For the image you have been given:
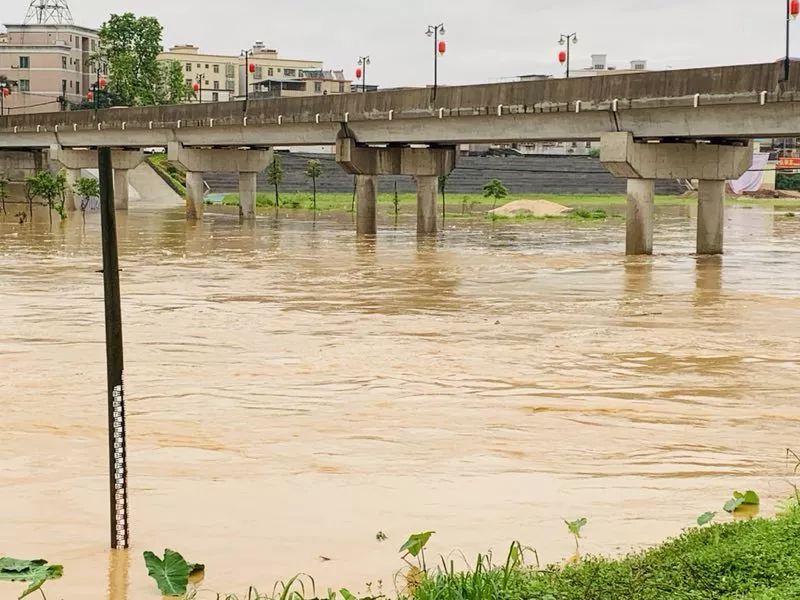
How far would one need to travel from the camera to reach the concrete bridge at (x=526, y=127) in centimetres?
3191

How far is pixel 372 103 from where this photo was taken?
4384 cm

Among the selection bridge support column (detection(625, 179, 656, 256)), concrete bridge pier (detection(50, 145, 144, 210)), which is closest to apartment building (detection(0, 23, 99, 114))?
concrete bridge pier (detection(50, 145, 144, 210))

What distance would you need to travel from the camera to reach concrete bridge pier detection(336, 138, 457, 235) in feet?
152

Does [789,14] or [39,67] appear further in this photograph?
[39,67]

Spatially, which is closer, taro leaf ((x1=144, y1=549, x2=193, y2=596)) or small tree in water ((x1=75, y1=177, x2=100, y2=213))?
taro leaf ((x1=144, y1=549, x2=193, y2=596))

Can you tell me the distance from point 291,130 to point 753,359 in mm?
34729

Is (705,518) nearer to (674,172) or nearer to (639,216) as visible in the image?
(639,216)

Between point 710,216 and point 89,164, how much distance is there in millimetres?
40316

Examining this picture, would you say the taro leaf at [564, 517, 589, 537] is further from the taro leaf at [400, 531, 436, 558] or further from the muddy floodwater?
the taro leaf at [400, 531, 436, 558]

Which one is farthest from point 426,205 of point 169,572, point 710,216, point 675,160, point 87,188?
point 169,572

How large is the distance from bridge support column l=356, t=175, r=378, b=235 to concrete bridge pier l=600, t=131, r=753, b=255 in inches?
483

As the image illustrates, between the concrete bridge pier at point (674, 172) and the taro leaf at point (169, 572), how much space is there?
94.0 feet

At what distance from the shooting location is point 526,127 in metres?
38.5

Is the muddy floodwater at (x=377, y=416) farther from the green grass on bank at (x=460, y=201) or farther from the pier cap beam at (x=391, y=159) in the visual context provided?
the green grass on bank at (x=460, y=201)
